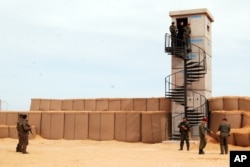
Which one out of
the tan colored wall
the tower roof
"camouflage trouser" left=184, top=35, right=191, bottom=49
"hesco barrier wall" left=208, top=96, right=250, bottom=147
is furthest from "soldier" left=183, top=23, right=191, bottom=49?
the tan colored wall

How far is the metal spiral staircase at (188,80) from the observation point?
65.3ft

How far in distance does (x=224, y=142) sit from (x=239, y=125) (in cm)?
418

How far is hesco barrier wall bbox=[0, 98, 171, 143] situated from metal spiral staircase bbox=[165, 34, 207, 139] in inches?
55.4

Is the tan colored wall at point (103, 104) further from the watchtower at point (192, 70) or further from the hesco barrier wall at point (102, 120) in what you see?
the watchtower at point (192, 70)

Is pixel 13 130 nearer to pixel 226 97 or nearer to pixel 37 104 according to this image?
pixel 37 104

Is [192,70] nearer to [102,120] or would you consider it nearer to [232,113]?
[232,113]

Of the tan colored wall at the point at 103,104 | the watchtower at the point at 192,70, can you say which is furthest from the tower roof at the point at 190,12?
the tan colored wall at the point at 103,104

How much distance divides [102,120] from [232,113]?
7.88 m

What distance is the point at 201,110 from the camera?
20.2m

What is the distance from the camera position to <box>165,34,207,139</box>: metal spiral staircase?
19891 millimetres

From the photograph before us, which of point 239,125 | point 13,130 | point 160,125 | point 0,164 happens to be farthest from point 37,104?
point 0,164

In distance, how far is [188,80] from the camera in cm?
2025

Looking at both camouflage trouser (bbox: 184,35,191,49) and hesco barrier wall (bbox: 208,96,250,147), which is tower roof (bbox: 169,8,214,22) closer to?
camouflage trouser (bbox: 184,35,191,49)

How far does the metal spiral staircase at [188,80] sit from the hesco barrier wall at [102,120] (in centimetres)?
141
